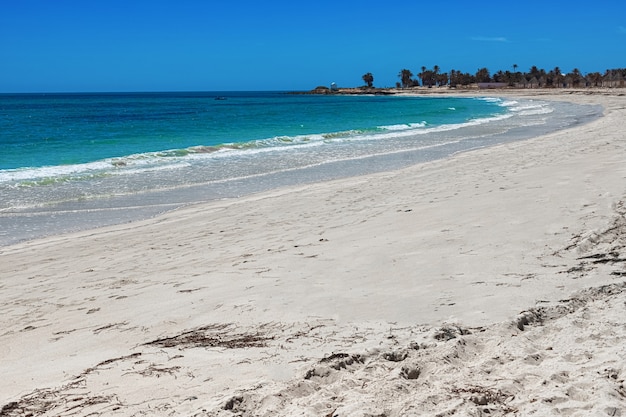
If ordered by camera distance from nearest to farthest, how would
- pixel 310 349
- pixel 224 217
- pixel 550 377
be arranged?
pixel 550 377, pixel 310 349, pixel 224 217

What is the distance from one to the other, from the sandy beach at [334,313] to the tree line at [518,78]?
333 ft

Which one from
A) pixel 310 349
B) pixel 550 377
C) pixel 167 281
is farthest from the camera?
pixel 167 281

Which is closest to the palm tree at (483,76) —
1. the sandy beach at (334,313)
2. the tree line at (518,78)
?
the tree line at (518,78)

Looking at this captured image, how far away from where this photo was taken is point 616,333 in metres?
3.75

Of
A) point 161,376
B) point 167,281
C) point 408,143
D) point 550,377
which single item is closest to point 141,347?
point 161,376

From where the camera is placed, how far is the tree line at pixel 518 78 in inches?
4076

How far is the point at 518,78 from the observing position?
147000 millimetres

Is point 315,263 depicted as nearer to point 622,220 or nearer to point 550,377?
point 550,377

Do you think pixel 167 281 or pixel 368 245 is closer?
pixel 167 281

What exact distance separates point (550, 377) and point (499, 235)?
3472 millimetres

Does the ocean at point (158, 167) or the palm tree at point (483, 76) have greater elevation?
the palm tree at point (483, 76)

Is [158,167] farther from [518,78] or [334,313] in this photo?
[518,78]

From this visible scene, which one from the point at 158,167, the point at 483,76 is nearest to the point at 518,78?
the point at 483,76

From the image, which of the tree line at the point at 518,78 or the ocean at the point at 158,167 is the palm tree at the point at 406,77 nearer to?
the tree line at the point at 518,78
